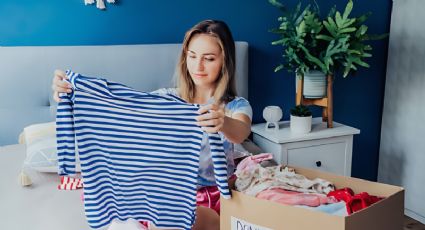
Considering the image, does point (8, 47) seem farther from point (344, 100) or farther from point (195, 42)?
point (344, 100)

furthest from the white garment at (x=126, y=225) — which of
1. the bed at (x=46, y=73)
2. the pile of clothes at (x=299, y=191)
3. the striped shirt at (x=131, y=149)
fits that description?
the bed at (x=46, y=73)

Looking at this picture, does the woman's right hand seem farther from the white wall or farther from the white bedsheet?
the white wall

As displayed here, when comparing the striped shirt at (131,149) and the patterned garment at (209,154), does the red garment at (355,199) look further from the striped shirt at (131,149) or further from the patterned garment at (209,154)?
the patterned garment at (209,154)

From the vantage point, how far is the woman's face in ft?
4.81

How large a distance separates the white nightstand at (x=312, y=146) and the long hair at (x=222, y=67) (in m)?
0.70

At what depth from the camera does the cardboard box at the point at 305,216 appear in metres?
0.95

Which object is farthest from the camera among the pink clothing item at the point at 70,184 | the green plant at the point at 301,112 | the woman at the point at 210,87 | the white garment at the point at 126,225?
the green plant at the point at 301,112

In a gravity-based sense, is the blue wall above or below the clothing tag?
above

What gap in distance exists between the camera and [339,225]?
3.05ft

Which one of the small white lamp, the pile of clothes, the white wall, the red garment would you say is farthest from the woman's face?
the white wall

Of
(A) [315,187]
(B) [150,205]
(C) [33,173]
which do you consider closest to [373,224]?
(A) [315,187]

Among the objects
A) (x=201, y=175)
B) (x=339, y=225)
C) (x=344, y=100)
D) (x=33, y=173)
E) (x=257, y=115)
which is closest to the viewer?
(x=339, y=225)

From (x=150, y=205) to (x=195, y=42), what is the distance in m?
0.60

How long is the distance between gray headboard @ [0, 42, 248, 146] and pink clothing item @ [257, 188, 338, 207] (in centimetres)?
121
